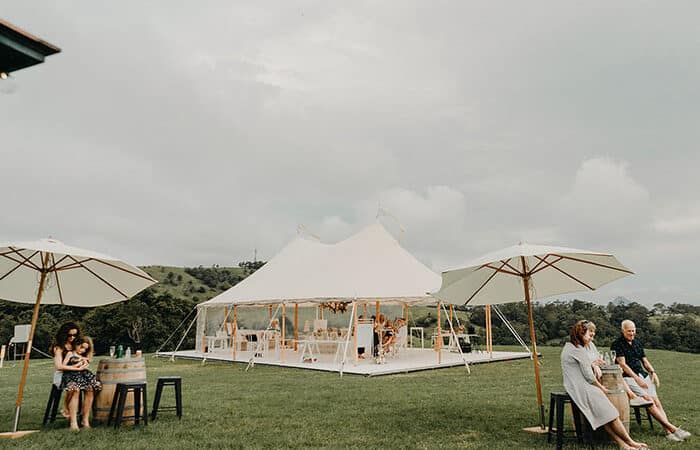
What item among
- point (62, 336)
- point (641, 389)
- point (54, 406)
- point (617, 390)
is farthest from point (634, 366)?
point (54, 406)

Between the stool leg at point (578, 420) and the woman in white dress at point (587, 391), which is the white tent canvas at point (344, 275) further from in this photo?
the woman in white dress at point (587, 391)

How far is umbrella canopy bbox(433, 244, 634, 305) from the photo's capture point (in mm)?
5906

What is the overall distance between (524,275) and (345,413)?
2.84m

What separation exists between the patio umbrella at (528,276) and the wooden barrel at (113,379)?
3756 millimetres

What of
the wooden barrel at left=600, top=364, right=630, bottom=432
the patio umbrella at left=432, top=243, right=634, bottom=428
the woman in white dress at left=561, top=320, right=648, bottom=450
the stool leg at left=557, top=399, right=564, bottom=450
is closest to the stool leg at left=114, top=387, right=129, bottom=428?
the patio umbrella at left=432, top=243, right=634, bottom=428

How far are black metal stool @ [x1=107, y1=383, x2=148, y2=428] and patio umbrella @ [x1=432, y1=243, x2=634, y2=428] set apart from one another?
3637 millimetres

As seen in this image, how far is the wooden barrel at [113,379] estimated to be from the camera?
6.12 metres

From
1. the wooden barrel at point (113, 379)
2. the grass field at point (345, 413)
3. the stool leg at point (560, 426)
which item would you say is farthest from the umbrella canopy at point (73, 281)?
the stool leg at point (560, 426)

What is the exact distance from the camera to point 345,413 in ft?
22.6

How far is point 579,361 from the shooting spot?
16.1ft

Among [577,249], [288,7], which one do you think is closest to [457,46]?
[288,7]

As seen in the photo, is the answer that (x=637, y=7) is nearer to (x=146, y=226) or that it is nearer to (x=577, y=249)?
(x=577, y=249)

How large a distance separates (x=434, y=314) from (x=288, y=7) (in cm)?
2272

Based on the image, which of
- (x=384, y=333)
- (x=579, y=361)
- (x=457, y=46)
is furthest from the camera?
(x=384, y=333)
